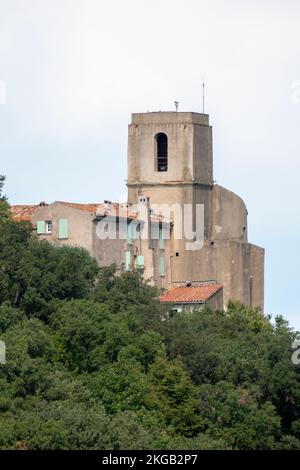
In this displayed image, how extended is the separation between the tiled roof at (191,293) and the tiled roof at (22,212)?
5.18 m

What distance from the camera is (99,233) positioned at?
137125 millimetres

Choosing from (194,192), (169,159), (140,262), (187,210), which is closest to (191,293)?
(140,262)

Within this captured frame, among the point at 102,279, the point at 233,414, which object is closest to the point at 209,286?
the point at 102,279

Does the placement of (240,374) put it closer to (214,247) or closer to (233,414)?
(233,414)

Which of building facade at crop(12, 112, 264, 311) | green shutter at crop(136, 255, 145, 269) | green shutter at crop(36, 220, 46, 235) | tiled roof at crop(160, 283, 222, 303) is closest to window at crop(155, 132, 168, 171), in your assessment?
building facade at crop(12, 112, 264, 311)

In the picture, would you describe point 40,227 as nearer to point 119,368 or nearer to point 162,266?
point 162,266

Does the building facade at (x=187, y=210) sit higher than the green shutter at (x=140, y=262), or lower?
higher

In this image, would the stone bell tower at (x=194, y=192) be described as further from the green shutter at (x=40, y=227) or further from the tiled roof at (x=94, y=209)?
the green shutter at (x=40, y=227)

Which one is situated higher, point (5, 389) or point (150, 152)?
point (150, 152)

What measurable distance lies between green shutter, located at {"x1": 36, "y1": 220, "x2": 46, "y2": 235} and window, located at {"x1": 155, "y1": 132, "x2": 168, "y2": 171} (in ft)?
35.8

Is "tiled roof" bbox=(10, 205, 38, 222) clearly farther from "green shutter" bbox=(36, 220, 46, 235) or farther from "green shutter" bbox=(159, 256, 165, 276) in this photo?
"green shutter" bbox=(159, 256, 165, 276)

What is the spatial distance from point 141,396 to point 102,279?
11528 mm

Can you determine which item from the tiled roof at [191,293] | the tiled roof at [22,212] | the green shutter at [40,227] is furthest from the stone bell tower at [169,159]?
the green shutter at [40,227]

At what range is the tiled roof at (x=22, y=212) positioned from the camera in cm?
13738
